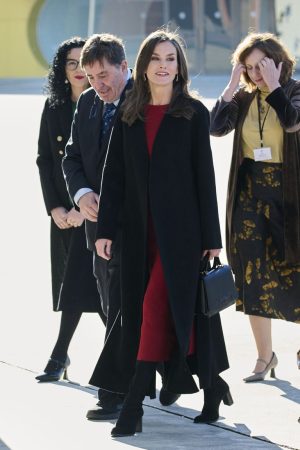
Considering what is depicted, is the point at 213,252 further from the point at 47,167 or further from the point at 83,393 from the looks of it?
the point at 47,167

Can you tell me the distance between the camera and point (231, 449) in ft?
16.1

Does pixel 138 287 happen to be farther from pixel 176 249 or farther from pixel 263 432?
pixel 263 432

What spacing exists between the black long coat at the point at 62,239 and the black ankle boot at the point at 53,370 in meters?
0.27

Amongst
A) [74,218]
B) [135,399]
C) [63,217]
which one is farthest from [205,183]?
[63,217]

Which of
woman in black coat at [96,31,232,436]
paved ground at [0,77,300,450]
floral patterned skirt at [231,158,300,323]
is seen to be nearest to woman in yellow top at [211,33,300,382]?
floral patterned skirt at [231,158,300,323]

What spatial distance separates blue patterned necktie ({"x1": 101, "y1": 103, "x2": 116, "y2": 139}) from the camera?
566 cm

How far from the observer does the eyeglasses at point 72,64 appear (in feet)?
21.0

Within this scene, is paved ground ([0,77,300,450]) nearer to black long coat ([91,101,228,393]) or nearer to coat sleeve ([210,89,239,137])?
black long coat ([91,101,228,393])

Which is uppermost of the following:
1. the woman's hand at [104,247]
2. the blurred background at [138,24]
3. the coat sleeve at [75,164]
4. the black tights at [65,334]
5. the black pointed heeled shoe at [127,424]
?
the blurred background at [138,24]

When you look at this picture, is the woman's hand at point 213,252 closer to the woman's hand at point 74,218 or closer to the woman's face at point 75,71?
the woman's hand at point 74,218

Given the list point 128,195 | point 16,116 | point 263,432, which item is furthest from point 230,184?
point 16,116

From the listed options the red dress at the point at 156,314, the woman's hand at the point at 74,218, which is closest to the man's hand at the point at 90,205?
the red dress at the point at 156,314

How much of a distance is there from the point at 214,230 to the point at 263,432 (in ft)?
2.84

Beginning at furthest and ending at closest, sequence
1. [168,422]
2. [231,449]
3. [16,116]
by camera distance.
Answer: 1. [16,116]
2. [168,422]
3. [231,449]
